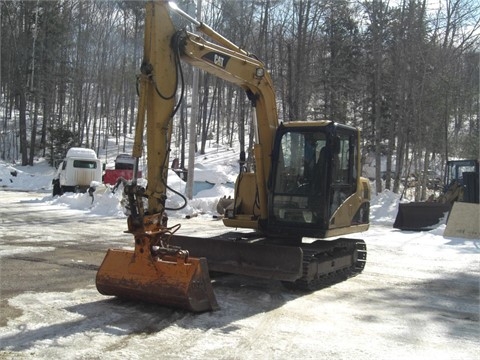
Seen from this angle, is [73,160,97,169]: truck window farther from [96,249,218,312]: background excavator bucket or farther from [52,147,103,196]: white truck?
[96,249,218,312]: background excavator bucket

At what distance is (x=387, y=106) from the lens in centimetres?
3950

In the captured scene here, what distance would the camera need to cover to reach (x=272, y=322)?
6.53 metres

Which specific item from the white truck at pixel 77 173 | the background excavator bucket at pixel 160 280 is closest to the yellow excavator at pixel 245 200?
the background excavator bucket at pixel 160 280

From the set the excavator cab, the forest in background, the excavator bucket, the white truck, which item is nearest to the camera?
the excavator cab

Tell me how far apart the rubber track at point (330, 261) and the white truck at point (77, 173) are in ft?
63.4

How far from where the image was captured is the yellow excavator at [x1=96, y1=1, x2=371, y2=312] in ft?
22.0

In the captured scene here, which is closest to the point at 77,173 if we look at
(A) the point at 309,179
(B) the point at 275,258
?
(A) the point at 309,179

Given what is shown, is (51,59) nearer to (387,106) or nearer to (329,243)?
(387,106)

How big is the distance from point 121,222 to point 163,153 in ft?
35.5

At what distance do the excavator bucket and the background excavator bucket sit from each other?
13088 millimetres

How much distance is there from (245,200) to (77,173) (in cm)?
1941

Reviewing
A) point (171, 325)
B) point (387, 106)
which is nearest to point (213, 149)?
point (387, 106)

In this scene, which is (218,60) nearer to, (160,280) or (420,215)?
(160,280)

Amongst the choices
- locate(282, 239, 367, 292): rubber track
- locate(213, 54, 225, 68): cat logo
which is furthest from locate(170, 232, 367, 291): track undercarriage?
locate(213, 54, 225, 68): cat logo
